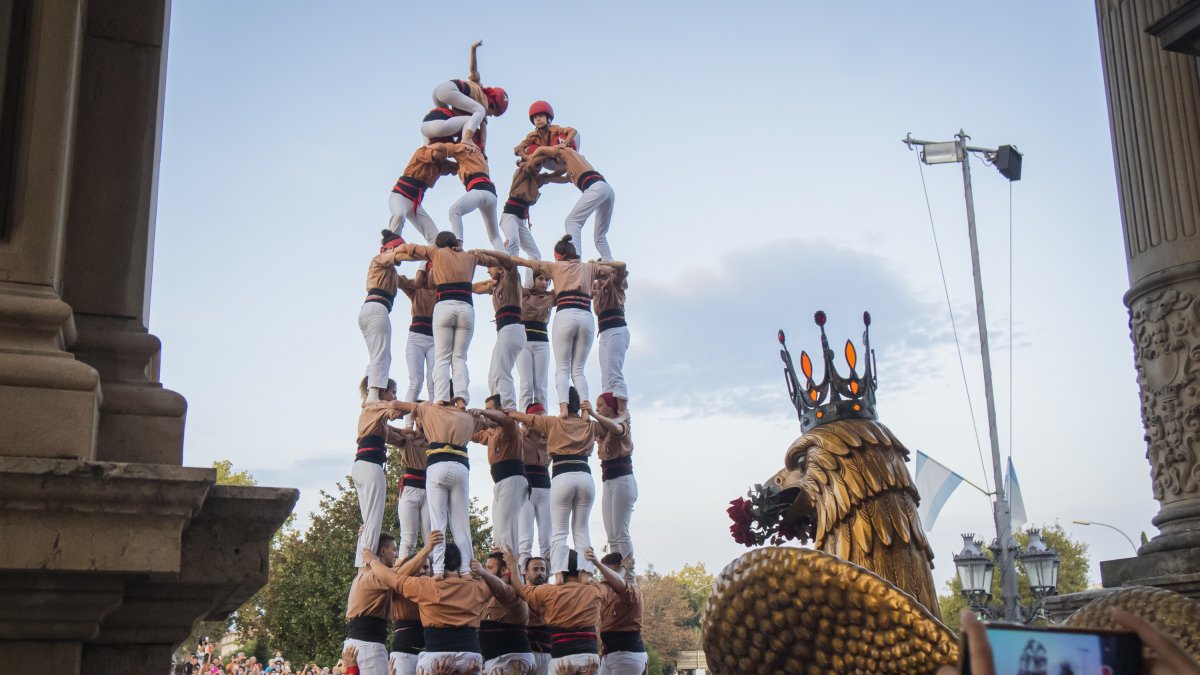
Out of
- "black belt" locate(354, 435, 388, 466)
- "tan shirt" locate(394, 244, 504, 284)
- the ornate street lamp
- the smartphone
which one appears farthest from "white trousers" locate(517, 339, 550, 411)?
the smartphone

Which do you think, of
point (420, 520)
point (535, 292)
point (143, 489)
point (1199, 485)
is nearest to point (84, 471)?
point (143, 489)

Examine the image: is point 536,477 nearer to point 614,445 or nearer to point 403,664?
point 614,445

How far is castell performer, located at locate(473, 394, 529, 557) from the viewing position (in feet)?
45.3

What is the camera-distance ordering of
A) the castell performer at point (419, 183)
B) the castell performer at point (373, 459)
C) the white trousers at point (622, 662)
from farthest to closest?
the castell performer at point (419, 183)
the castell performer at point (373, 459)
the white trousers at point (622, 662)

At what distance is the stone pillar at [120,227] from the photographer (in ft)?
10.0

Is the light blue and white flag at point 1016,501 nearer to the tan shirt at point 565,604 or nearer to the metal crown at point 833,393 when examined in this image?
the tan shirt at point 565,604

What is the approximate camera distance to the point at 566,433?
44.1 ft

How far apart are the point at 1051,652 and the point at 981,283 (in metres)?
20.5

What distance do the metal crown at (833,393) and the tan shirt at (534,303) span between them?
10.9m

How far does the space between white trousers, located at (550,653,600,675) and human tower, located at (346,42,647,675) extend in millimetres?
20

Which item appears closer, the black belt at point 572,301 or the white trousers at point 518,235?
the black belt at point 572,301

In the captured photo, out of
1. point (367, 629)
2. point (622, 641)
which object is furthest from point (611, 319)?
point (367, 629)

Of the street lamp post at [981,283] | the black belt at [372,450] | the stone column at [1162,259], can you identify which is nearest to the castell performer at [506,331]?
the black belt at [372,450]

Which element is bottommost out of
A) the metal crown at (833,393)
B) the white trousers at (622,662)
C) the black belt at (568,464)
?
the white trousers at (622,662)
